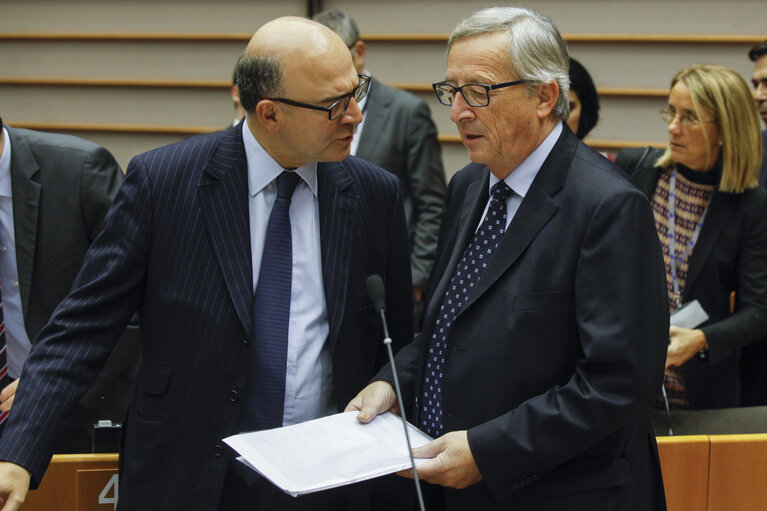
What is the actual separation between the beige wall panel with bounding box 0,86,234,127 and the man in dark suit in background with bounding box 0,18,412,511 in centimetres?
349

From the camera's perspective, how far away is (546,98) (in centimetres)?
165

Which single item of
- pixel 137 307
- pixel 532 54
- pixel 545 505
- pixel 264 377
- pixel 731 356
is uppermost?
pixel 532 54

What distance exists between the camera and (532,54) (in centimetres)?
161

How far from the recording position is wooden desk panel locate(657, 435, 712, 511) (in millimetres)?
2154

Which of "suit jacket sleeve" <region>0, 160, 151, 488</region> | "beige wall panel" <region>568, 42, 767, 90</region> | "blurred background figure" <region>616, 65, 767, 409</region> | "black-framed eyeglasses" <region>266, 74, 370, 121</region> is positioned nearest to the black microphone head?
"black-framed eyeglasses" <region>266, 74, 370, 121</region>

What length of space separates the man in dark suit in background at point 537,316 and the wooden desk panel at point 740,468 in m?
0.53

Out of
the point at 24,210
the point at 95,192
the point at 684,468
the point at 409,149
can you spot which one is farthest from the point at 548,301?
the point at 409,149

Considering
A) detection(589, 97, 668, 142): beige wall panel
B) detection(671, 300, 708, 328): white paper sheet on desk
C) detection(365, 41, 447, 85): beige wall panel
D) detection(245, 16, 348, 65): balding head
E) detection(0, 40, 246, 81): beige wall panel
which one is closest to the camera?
detection(245, 16, 348, 65): balding head

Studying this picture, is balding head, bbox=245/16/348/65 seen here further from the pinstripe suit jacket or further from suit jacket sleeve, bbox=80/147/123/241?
suit jacket sleeve, bbox=80/147/123/241

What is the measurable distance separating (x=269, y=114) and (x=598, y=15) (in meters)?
3.29

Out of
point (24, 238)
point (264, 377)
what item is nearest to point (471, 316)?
point (264, 377)

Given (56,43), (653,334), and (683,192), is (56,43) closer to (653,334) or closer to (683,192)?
(683,192)

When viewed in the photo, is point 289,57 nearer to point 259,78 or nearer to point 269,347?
point 259,78

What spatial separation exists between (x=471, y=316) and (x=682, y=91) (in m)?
1.51
